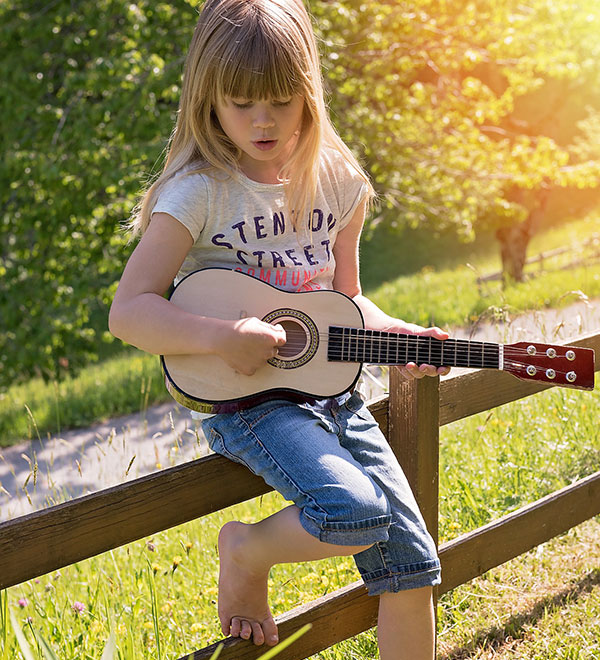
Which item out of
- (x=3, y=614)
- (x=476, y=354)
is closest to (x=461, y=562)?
(x=476, y=354)

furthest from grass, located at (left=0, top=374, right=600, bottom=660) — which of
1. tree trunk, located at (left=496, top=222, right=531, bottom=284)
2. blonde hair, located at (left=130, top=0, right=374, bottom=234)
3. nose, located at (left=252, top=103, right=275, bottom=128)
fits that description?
tree trunk, located at (left=496, top=222, right=531, bottom=284)

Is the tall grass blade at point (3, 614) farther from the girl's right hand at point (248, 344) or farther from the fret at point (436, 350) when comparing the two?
the fret at point (436, 350)

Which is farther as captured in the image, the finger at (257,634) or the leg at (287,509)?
the finger at (257,634)

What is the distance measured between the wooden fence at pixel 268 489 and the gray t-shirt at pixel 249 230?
0.42 metres

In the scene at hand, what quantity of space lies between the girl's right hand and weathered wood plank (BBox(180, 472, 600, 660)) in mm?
690

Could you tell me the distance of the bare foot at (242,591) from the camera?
1.98 meters

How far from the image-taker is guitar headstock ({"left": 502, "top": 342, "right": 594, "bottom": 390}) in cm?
213

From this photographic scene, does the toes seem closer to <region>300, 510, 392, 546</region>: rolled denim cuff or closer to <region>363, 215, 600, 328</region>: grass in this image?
<region>300, 510, 392, 546</region>: rolled denim cuff

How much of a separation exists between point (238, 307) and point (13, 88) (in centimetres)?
670

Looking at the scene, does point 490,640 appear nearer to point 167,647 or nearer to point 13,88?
point 167,647

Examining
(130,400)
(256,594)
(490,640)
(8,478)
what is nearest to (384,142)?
(130,400)

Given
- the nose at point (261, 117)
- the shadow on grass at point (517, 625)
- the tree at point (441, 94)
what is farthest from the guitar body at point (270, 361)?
the tree at point (441, 94)

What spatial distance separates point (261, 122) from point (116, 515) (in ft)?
3.35

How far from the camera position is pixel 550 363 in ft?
7.03
